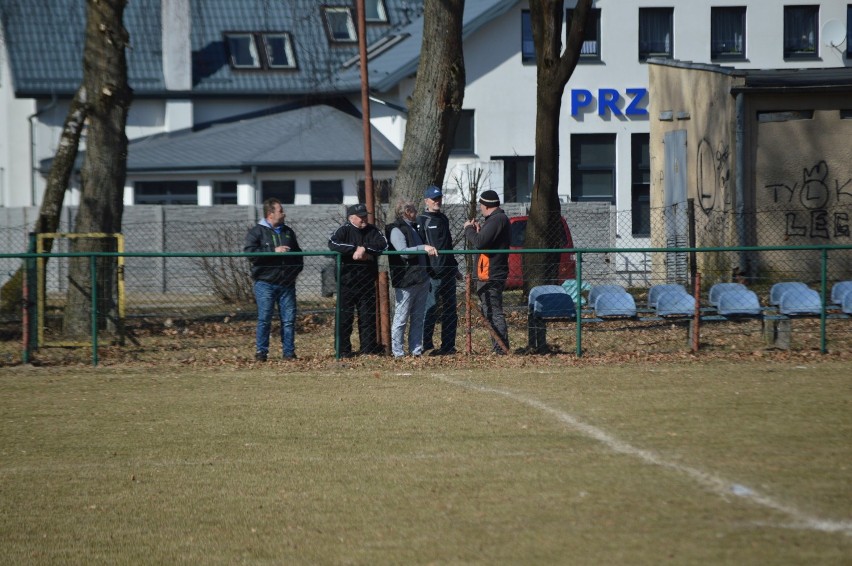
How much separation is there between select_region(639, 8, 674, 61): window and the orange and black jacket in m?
22.3

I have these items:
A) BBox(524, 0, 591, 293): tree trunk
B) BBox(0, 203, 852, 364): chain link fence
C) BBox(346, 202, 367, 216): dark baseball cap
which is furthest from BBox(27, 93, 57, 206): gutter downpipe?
BBox(346, 202, 367, 216): dark baseball cap

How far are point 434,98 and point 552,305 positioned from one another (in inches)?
166

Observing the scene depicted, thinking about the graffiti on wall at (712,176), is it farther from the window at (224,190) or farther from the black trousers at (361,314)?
the window at (224,190)

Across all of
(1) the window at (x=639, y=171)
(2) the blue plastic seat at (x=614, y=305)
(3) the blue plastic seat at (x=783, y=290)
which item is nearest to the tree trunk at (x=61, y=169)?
(2) the blue plastic seat at (x=614, y=305)

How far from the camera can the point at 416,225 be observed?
1448 cm

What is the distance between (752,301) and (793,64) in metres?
23.2

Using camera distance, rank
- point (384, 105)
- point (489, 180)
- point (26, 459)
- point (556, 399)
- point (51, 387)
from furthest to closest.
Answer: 1. point (384, 105)
2. point (489, 180)
3. point (51, 387)
4. point (556, 399)
5. point (26, 459)

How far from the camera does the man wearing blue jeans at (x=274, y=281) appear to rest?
14188 millimetres

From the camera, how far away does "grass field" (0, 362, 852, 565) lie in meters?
6.20

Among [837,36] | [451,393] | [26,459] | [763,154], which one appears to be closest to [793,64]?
[837,36]

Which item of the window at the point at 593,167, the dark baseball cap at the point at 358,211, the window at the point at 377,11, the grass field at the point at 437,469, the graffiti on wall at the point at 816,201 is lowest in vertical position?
the grass field at the point at 437,469

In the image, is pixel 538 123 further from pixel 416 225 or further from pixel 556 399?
pixel 556 399

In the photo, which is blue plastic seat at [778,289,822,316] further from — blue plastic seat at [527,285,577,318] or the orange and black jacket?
the orange and black jacket

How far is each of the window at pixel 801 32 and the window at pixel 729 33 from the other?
1.36 meters
